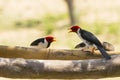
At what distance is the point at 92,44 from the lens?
448 centimetres

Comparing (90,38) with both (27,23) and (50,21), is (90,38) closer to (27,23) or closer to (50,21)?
(50,21)

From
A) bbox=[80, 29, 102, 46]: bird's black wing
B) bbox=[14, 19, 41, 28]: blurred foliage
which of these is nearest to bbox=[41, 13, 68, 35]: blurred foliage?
bbox=[14, 19, 41, 28]: blurred foliage

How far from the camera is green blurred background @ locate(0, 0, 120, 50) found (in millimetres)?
12173

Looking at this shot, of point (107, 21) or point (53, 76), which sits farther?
point (107, 21)

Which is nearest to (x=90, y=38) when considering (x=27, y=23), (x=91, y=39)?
(x=91, y=39)

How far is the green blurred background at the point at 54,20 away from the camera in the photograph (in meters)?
12.2

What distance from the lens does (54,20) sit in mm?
14281

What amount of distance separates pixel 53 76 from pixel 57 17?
11325 mm

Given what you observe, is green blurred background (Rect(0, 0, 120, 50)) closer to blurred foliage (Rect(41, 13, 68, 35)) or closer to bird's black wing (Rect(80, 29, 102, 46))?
blurred foliage (Rect(41, 13, 68, 35))

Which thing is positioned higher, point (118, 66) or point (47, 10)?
point (118, 66)

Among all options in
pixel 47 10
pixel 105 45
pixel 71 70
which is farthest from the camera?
pixel 47 10

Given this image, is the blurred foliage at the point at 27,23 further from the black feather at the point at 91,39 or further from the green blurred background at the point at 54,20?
the black feather at the point at 91,39

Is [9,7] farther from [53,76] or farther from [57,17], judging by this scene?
[53,76]

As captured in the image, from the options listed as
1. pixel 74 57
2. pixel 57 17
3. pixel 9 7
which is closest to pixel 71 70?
pixel 74 57
